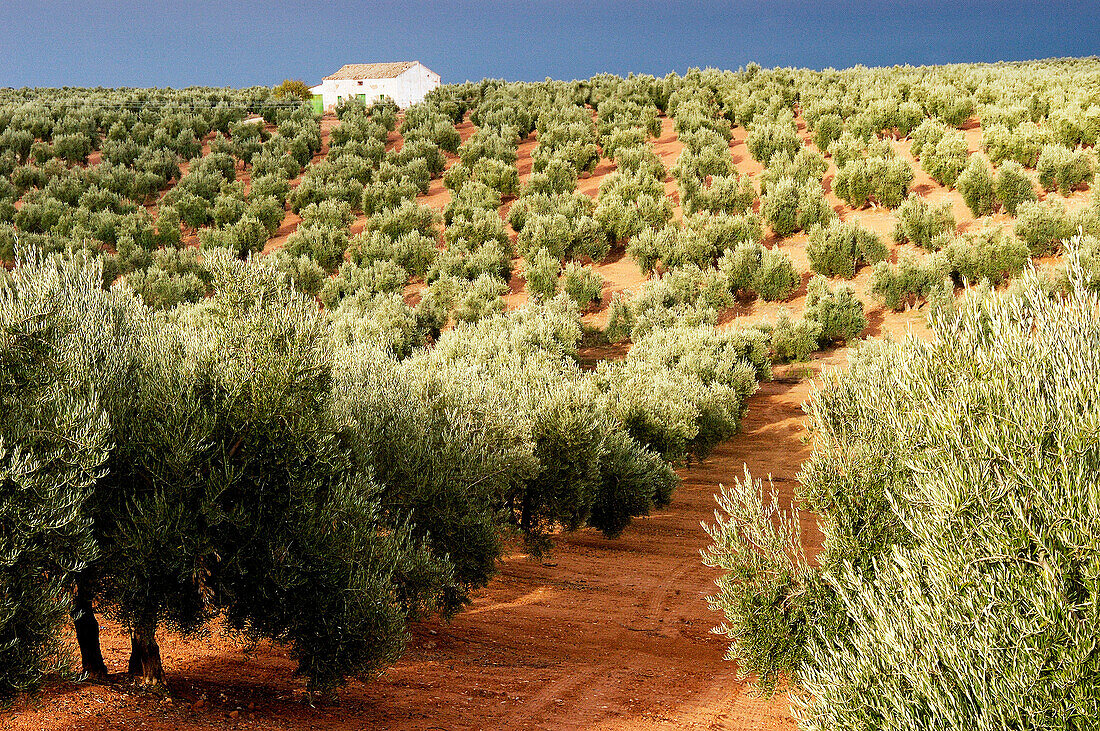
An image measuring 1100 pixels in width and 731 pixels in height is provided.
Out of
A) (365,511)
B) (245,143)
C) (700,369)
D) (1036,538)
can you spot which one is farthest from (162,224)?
(1036,538)

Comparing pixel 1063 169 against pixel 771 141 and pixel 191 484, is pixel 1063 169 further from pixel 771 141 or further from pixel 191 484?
pixel 191 484

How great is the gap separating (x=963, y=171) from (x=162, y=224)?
31.4 m

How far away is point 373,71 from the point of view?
72688 millimetres

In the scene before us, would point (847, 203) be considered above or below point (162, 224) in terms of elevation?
below

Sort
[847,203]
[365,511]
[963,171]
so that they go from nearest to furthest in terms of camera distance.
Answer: [365,511] < [963,171] < [847,203]

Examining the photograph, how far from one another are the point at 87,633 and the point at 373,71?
7353 centimetres

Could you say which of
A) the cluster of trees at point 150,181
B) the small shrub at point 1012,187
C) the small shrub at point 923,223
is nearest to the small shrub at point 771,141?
the small shrub at point 923,223

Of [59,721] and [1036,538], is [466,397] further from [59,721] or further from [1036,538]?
[1036,538]

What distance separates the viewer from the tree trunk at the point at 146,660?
6.86 m

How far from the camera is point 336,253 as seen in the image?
102ft

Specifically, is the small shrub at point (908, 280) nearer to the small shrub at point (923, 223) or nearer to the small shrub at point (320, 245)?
the small shrub at point (923, 223)

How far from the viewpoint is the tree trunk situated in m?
6.86

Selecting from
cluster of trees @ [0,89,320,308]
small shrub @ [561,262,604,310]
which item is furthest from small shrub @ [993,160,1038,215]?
cluster of trees @ [0,89,320,308]

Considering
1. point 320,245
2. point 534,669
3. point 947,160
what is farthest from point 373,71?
point 534,669
